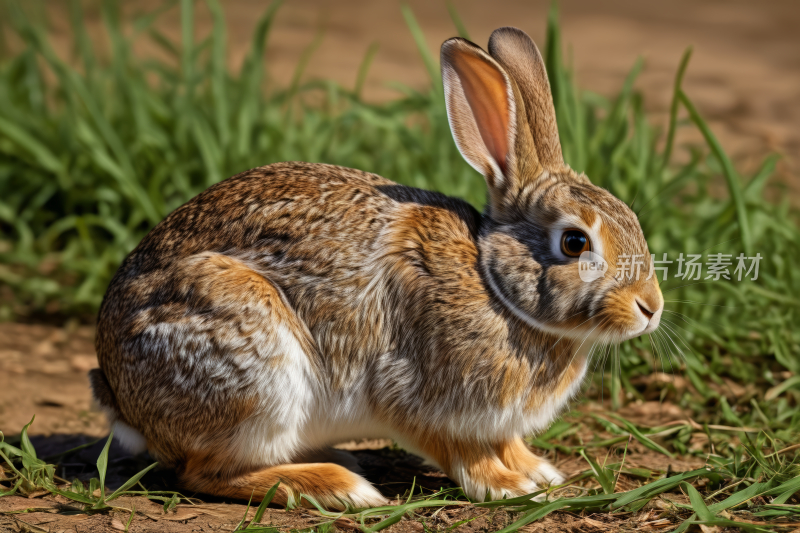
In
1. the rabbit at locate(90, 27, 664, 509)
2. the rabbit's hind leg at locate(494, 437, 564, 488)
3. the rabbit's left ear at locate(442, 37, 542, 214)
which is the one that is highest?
the rabbit's left ear at locate(442, 37, 542, 214)

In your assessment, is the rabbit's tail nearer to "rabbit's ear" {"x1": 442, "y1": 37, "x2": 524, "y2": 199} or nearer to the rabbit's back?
the rabbit's back

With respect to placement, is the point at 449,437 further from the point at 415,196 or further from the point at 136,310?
the point at 136,310

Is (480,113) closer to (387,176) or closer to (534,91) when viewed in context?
(534,91)

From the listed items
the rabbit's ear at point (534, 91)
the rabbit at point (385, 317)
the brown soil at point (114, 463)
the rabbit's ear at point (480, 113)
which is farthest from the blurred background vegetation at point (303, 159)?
the rabbit's ear at point (480, 113)

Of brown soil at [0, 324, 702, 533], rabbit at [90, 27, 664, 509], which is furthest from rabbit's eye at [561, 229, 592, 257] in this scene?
brown soil at [0, 324, 702, 533]

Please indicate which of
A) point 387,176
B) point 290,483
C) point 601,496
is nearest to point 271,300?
point 290,483

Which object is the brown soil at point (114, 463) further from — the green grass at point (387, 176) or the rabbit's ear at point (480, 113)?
the rabbit's ear at point (480, 113)

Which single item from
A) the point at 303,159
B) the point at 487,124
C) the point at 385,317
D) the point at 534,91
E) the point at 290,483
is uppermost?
the point at 534,91

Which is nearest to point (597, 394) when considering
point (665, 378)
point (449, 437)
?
point (665, 378)
